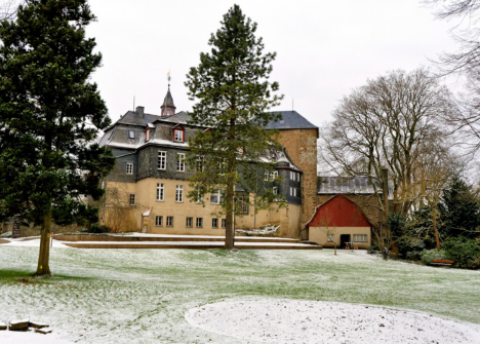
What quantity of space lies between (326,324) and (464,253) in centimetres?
2304

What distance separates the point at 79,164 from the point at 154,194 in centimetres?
2232

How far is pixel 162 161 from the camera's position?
38844 mm

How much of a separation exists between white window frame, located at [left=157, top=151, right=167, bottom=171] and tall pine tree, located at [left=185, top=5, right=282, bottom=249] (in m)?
9.06

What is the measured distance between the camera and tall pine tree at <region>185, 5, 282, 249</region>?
94.7ft

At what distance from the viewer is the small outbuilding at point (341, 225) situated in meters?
44.6

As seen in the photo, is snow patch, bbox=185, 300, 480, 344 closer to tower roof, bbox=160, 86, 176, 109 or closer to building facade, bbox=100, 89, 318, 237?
building facade, bbox=100, 89, 318, 237

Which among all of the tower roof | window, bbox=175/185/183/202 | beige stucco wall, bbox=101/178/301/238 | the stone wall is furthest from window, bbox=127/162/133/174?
the tower roof

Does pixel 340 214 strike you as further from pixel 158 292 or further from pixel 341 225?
pixel 158 292

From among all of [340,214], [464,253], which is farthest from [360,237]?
[464,253]

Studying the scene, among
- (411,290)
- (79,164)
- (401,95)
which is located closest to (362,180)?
(401,95)

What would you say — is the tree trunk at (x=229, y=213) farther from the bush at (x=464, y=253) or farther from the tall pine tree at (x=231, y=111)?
the bush at (x=464, y=253)

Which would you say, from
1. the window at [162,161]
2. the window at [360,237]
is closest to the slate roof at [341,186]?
the window at [360,237]

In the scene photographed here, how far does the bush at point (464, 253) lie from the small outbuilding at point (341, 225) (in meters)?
13.6

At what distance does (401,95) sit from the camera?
34.1 m
